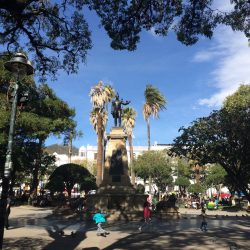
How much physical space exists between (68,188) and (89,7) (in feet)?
99.3

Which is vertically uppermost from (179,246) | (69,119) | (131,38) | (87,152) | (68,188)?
(87,152)

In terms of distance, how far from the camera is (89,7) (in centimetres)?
1303

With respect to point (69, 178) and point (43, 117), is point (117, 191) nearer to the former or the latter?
point (43, 117)

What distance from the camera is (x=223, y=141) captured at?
25.0 m

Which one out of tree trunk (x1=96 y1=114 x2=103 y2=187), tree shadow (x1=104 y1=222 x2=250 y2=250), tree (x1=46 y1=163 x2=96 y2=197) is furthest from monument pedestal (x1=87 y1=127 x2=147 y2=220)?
tree trunk (x1=96 y1=114 x2=103 y2=187)

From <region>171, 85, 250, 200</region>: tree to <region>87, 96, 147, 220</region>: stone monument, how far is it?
3.86 meters

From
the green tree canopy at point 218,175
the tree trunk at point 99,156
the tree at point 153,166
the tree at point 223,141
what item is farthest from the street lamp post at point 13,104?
the tree at point 153,166

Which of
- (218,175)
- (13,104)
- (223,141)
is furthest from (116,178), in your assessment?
(218,175)

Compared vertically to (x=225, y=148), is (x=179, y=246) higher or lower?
lower

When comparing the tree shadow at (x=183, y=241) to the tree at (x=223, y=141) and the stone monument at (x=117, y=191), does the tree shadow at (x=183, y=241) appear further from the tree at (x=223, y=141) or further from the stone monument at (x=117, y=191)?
the stone monument at (x=117, y=191)

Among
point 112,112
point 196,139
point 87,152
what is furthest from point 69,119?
point 87,152

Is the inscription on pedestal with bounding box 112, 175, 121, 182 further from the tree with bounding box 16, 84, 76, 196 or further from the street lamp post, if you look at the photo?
the street lamp post

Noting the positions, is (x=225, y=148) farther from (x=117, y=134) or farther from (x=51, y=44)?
(x=51, y=44)

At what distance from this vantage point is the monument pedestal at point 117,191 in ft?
82.1
